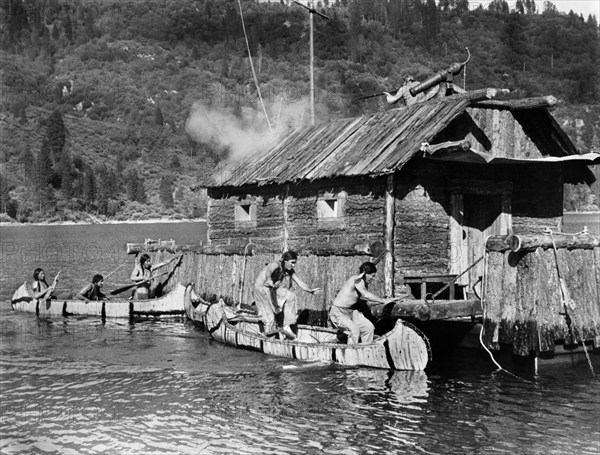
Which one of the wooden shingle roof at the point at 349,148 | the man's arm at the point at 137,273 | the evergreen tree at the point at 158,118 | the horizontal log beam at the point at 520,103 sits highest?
the evergreen tree at the point at 158,118

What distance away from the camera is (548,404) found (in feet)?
52.9

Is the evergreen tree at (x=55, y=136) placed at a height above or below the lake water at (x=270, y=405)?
above

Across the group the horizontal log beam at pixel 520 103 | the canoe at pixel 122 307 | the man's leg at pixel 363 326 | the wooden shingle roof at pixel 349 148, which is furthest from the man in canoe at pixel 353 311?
the canoe at pixel 122 307

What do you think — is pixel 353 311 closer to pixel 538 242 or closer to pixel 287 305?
pixel 287 305

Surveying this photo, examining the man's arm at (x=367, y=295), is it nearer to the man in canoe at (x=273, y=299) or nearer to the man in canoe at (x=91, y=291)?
the man in canoe at (x=273, y=299)

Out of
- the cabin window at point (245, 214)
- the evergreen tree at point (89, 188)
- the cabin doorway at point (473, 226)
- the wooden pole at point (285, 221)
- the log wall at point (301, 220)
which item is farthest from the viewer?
the evergreen tree at point (89, 188)

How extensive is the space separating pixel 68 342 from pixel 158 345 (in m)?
2.85

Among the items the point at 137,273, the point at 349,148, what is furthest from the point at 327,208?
the point at 137,273

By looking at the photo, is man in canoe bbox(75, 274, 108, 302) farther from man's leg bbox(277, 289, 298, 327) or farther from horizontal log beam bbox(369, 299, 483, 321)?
horizontal log beam bbox(369, 299, 483, 321)

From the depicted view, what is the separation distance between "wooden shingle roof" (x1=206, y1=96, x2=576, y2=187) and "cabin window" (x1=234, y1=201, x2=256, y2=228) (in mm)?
872

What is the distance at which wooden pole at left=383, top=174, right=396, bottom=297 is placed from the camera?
21.0 meters

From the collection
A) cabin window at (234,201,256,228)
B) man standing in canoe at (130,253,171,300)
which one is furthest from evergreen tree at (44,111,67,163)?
cabin window at (234,201,256,228)

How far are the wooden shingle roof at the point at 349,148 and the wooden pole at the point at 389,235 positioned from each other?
2.24ft

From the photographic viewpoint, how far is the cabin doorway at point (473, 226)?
22281 mm
